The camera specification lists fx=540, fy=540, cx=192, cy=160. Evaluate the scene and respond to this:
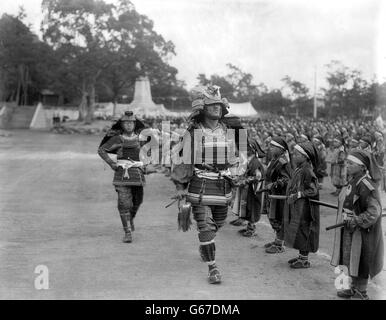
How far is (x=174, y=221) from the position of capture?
9.20 meters

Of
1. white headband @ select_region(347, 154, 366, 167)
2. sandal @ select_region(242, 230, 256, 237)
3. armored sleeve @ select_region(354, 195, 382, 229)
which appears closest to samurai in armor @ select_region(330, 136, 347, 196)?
sandal @ select_region(242, 230, 256, 237)

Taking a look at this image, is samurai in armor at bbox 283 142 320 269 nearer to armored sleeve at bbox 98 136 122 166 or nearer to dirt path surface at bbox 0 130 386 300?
dirt path surface at bbox 0 130 386 300

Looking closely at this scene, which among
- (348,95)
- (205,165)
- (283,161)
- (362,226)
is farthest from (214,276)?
(348,95)

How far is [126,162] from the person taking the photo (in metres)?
7.88

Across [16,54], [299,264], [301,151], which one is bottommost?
[299,264]

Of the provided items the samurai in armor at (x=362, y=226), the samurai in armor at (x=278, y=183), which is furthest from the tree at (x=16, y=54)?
the samurai in armor at (x=362, y=226)

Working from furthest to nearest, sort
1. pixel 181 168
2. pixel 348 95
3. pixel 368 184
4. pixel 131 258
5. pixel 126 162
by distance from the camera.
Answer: pixel 348 95
pixel 126 162
pixel 131 258
pixel 181 168
pixel 368 184

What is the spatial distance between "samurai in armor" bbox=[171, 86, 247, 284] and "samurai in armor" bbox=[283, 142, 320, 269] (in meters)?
0.86

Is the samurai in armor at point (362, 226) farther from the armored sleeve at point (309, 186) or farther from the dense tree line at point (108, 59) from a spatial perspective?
the dense tree line at point (108, 59)

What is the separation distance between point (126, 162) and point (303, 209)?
2.80m

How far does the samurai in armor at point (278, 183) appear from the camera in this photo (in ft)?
23.3

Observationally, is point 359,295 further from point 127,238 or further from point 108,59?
point 108,59

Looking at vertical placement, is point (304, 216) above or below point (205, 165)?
below
